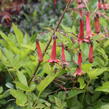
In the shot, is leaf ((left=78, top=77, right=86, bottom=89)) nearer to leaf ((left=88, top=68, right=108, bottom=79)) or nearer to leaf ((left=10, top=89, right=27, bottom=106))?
leaf ((left=88, top=68, right=108, bottom=79))

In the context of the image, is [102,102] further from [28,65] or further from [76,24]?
[76,24]

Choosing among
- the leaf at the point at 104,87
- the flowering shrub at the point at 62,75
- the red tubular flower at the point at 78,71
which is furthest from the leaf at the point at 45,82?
the leaf at the point at 104,87

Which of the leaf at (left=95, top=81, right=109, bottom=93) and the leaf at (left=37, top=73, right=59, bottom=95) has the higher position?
the leaf at (left=37, top=73, right=59, bottom=95)

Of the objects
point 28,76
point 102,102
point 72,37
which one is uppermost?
point 72,37

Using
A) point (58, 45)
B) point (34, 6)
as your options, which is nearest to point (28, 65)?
point (58, 45)

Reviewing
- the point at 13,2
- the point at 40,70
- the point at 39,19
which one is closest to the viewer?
the point at 40,70

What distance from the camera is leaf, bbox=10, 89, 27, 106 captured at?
6.28ft

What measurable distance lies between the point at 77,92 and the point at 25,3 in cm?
320

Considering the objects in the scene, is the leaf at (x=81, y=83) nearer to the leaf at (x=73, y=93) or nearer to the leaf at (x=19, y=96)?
the leaf at (x=73, y=93)

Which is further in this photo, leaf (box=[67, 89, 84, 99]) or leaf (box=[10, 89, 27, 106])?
leaf (box=[67, 89, 84, 99])

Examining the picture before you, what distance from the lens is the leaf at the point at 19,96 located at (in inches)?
75.3

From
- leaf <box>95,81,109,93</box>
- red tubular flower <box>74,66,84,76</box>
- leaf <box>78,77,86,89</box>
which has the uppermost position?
red tubular flower <box>74,66,84,76</box>

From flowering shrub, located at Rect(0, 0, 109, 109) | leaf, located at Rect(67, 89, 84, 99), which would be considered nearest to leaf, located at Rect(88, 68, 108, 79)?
flowering shrub, located at Rect(0, 0, 109, 109)

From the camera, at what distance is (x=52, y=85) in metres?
2.21
